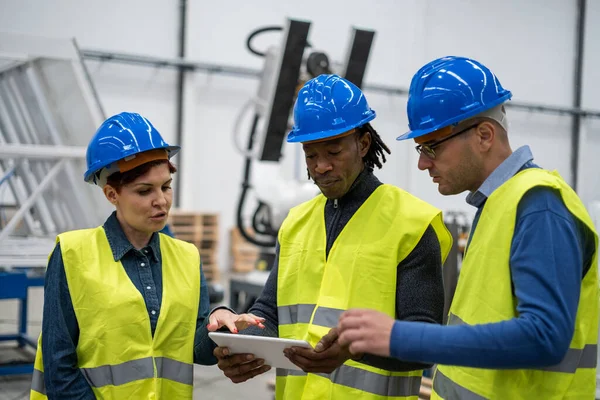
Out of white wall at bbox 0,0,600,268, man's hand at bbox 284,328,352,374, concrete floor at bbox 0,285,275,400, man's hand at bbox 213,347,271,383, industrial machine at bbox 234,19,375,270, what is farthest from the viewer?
white wall at bbox 0,0,600,268

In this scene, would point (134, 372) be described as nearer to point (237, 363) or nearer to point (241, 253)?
point (237, 363)

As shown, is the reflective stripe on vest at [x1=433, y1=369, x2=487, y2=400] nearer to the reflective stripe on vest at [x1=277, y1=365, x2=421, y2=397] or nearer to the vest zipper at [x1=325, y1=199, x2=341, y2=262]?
the reflective stripe on vest at [x1=277, y1=365, x2=421, y2=397]

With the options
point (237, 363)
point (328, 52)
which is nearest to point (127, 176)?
point (237, 363)

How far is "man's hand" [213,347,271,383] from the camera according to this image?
1.75 meters

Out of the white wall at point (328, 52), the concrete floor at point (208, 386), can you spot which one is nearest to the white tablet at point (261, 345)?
the concrete floor at point (208, 386)

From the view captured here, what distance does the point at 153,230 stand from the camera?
6.10 feet

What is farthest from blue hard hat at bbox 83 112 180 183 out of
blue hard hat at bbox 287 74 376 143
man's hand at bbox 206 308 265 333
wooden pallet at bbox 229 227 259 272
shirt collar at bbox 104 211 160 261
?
wooden pallet at bbox 229 227 259 272

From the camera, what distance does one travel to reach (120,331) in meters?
1.74

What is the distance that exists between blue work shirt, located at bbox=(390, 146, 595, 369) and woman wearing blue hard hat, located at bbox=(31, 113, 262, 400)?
28.2 inches

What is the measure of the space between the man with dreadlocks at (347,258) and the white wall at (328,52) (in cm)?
711

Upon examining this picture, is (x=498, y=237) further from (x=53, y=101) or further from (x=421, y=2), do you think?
(x=421, y=2)

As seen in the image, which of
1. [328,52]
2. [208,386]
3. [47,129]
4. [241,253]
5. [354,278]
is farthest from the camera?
[328,52]

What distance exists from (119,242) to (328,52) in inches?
360

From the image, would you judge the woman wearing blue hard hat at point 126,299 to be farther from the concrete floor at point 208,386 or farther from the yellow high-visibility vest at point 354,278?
the concrete floor at point 208,386
